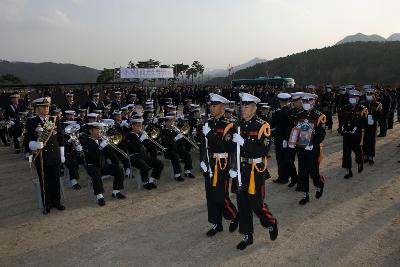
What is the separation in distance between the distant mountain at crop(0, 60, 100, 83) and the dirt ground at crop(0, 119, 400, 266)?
17472 centimetres

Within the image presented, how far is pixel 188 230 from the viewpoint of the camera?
6.62 m

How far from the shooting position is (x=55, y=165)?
Result: 7746 millimetres

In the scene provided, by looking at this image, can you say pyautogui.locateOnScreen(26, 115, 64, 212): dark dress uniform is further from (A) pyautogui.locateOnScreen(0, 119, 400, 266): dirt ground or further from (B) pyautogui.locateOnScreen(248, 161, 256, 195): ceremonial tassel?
(B) pyautogui.locateOnScreen(248, 161, 256, 195): ceremonial tassel

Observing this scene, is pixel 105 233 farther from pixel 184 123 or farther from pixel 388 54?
pixel 388 54

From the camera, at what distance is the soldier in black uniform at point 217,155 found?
19.1 ft

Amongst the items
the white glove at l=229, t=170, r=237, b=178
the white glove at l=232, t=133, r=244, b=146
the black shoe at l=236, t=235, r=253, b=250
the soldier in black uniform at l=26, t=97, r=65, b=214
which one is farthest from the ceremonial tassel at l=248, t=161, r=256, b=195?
the soldier in black uniform at l=26, t=97, r=65, b=214

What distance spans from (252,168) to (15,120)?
1135 centimetres

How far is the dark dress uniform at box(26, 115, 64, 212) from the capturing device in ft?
25.0

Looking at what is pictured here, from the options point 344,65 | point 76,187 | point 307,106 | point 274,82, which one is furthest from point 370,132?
point 344,65

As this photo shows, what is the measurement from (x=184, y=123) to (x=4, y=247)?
6.73 metres

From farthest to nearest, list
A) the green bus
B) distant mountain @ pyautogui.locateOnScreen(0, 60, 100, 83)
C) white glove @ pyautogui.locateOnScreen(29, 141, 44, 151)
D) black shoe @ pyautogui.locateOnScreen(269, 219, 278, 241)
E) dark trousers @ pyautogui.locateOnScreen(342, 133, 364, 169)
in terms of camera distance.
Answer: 1. distant mountain @ pyautogui.locateOnScreen(0, 60, 100, 83)
2. the green bus
3. dark trousers @ pyautogui.locateOnScreen(342, 133, 364, 169)
4. white glove @ pyautogui.locateOnScreen(29, 141, 44, 151)
5. black shoe @ pyautogui.locateOnScreen(269, 219, 278, 241)

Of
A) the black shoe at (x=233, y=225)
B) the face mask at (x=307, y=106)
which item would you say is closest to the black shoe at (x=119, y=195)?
the black shoe at (x=233, y=225)

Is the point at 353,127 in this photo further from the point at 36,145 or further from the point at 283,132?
the point at 36,145

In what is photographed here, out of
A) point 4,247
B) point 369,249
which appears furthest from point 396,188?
point 4,247
